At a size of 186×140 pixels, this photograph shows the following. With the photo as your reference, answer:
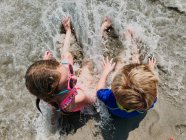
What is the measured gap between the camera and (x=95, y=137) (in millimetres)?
3816

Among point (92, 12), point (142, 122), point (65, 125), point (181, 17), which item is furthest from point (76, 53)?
point (181, 17)

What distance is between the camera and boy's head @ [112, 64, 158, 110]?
2.99m

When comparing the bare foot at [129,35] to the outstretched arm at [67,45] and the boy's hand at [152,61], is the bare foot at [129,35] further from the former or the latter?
the outstretched arm at [67,45]

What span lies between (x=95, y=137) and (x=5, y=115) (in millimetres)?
1185

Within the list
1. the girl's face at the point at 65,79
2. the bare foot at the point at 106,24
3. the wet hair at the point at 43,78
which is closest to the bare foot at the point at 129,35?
the bare foot at the point at 106,24

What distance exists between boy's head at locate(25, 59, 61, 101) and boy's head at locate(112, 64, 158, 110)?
2.06 feet

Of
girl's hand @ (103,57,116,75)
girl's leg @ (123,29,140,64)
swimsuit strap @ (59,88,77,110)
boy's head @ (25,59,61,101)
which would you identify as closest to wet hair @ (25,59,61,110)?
boy's head @ (25,59,61,101)

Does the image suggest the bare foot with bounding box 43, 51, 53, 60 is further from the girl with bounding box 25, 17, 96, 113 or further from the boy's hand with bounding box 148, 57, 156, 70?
the boy's hand with bounding box 148, 57, 156, 70

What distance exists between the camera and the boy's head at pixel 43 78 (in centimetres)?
316

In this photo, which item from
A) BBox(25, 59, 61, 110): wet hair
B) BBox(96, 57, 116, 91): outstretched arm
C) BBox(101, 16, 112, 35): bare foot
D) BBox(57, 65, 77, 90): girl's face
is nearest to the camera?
BBox(25, 59, 61, 110): wet hair

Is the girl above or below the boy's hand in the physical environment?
below

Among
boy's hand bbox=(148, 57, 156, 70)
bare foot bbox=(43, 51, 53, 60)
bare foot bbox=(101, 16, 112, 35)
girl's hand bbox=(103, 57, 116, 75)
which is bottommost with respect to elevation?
bare foot bbox=(43, 51, 53, 60)

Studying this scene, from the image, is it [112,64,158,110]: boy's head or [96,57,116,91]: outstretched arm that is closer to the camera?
[112,64,158,110]: boy's head

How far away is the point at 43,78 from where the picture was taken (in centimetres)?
316
